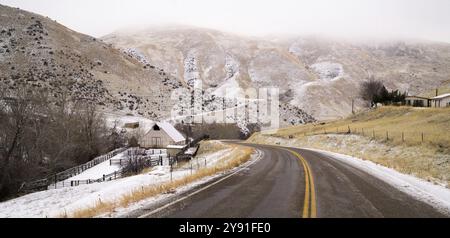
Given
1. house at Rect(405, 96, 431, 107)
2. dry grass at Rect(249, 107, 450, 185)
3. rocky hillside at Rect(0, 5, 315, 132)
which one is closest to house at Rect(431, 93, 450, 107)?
house at Rect(405, 96, 431, 107)

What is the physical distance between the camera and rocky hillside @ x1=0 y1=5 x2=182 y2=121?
87938 millimetres

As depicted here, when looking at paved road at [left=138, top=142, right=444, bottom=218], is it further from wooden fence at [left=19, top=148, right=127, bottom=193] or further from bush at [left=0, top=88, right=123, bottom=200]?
bush at [left=0, top=88, right=123, bottom=200]

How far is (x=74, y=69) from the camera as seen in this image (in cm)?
9781

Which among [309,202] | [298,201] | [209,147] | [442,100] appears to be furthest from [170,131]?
[309,202]

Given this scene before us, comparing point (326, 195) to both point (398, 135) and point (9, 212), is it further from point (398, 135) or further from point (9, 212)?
point (398, 135)

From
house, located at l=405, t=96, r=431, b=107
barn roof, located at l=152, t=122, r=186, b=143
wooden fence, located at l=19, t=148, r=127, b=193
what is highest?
house, located at l=405, t=96, r=431, b=107

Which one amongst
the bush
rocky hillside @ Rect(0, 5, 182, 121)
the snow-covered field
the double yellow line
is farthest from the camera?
rocky hillside @ Rect(0, 5, 182, 121)

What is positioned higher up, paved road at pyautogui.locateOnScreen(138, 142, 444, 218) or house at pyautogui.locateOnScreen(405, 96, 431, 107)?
house at pyautogui.locateOnScreen(405, 96, 431, 107)

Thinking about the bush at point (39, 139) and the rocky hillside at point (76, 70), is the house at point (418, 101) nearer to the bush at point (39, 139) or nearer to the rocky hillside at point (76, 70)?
the rocky hillside at point (76, 70)

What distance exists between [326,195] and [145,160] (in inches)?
1418

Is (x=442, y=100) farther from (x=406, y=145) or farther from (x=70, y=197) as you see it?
(x=70, y=197)

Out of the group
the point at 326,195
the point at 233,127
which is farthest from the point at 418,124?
the point at 233,127

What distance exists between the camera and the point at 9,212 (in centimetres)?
2520
